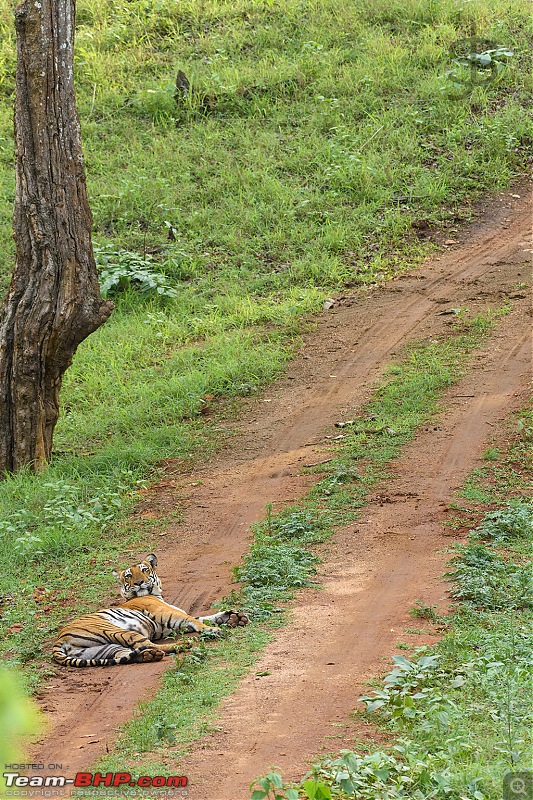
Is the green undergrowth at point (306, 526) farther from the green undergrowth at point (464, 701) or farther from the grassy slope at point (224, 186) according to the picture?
the grassy slope at point (224, 186)

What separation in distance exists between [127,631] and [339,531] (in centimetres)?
195

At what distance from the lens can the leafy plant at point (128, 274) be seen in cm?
1246

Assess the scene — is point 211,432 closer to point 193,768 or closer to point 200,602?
point 200,602

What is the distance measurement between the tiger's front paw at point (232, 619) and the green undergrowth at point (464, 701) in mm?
1036

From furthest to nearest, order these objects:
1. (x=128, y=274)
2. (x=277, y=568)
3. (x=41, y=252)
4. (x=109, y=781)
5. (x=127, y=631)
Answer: (x=128, y=274), (x=41, y=252), (x=277, y=568), (x=127, y=631), (x=109, y=781)

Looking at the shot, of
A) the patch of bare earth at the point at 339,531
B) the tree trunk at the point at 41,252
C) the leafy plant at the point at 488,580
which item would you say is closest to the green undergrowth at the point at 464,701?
the leafy plant at the point at 488,580

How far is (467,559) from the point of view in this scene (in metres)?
6.05

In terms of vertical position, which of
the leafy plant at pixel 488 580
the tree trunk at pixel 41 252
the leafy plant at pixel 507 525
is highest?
the tree trunk at pixel 41 252

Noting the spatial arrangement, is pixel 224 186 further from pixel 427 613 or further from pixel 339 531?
pixel 427 613

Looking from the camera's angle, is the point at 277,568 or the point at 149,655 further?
the point at 277,568

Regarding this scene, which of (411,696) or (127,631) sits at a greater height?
(411,696)

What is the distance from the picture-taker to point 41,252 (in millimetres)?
8938

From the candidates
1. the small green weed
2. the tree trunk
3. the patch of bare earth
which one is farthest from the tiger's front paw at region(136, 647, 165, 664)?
the tree trunk

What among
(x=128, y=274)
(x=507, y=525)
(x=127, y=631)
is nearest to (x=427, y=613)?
(x=507, y=525)
